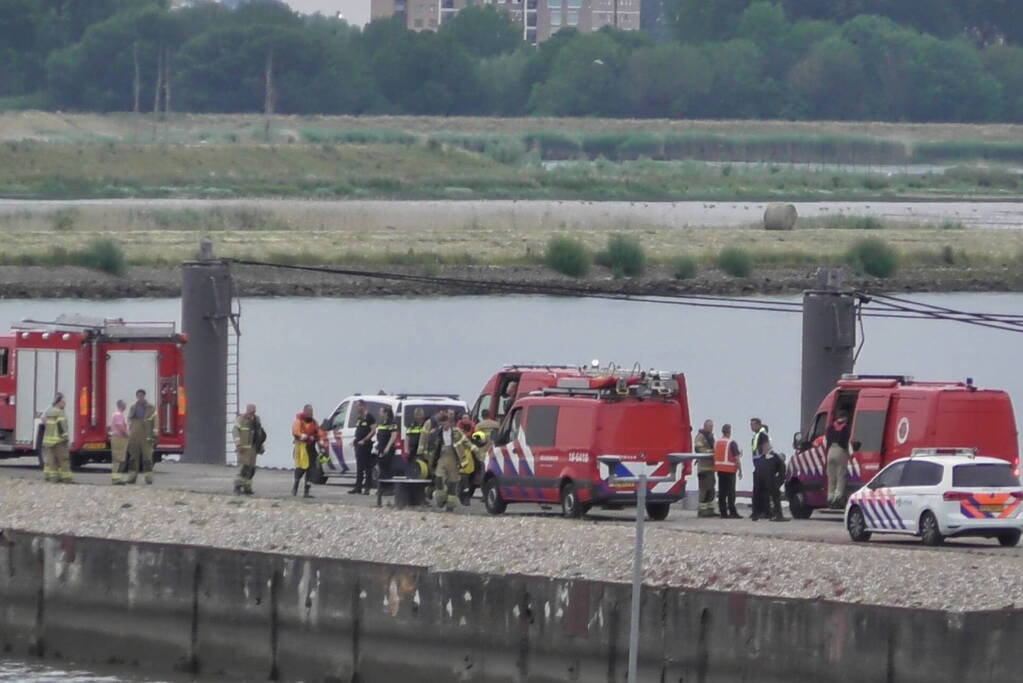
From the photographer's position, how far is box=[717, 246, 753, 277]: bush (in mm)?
94250

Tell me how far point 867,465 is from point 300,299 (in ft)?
212

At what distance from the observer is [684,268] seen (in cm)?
9306

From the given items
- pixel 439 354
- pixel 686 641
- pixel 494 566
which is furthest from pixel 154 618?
pixel 439 354

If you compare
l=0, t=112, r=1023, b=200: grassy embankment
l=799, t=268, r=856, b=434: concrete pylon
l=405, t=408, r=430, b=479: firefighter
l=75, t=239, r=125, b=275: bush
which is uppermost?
l=0, t=112, r=1023, b=200: grassy embankment

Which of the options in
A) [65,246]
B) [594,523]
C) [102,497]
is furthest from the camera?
[65,246]

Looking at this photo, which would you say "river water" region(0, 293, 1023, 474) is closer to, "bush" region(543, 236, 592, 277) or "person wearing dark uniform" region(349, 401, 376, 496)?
"bush" region(543, 236, 592, 277)

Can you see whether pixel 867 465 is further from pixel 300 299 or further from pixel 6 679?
pixel 300 299

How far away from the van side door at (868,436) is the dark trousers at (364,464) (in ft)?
22.8

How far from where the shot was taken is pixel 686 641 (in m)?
22.3

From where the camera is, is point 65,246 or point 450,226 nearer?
point 65,246

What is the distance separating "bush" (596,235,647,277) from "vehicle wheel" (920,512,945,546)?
67.0 meters

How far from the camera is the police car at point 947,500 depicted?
26016 millimetres

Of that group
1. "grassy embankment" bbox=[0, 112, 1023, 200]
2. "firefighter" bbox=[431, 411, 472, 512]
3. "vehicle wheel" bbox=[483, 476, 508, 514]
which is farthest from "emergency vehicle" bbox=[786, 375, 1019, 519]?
"grassy embankment" bbox=[0, 112, 1023, 200]

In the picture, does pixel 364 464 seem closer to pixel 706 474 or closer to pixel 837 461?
pixel 706 474
